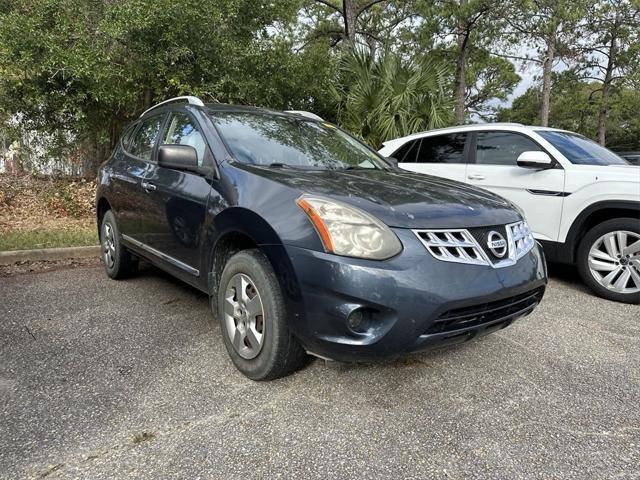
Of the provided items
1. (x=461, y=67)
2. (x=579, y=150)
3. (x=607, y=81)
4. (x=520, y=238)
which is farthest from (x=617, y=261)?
(x=607, y=81)

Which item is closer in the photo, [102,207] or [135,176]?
[135,176]

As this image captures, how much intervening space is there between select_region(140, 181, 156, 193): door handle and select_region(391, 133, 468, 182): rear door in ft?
11.3

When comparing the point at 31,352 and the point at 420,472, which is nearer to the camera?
the point at 420,472

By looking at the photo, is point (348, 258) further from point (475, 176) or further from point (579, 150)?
point (579, 150)

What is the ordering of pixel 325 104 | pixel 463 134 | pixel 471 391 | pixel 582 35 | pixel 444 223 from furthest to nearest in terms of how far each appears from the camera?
pixel 582 35
pixel 325 104
pixel 463 134
pixel 471 391
pixel 444 223

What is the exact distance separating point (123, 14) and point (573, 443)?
23.3ft

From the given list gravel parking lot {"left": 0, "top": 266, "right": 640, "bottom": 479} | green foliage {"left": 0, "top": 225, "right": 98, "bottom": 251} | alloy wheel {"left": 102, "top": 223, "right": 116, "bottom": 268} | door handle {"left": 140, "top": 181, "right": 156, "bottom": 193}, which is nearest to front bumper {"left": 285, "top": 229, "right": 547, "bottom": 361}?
gravel parking lot {"left": 0, "top": 266, "right": 640, "bottom": 479}

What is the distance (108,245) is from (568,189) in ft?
14.7

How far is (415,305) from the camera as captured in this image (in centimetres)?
209

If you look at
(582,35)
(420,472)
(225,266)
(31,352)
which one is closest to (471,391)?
(420,472)

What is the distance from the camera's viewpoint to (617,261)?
167 inches

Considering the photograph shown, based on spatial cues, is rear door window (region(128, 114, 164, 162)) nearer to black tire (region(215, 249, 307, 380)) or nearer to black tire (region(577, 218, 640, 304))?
black tire (region(215, 249, 307, 380))

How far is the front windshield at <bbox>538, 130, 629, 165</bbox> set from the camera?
4.71m

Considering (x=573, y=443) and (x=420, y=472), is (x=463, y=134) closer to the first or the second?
(x=573, y=443)
